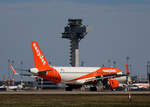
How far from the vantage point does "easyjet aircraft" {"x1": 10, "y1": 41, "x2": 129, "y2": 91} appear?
291 ft

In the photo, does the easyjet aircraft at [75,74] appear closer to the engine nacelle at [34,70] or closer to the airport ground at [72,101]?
the engine nacelle at [34,70]

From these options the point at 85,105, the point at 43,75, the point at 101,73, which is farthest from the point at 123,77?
the point at 85,105

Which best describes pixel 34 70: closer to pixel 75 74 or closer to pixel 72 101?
pixel 75 74

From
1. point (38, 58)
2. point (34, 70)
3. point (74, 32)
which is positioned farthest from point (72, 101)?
point (74, 32)

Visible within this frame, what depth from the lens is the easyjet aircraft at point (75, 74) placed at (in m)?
88.7

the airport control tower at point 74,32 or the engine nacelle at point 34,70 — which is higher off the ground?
the airport control tower at point 74,32

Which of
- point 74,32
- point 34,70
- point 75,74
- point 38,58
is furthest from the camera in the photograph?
point 74,32

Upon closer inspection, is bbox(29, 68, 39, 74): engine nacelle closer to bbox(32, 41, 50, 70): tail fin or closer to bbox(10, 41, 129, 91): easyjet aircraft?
bbox(10, 41, 129, 91): easyjet aircraft

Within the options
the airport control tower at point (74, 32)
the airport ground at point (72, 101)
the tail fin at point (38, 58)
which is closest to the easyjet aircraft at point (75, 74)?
the tail fin at point (38, 58)

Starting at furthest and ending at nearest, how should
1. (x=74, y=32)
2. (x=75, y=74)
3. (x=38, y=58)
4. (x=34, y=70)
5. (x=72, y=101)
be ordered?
(x=74, y=32), (x=75, y=74), (x=38, y=58), (x=34, y=70), (x=72, y=101)

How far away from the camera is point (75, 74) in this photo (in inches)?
3647

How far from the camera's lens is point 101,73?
9625 cm

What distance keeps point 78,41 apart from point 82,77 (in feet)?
318

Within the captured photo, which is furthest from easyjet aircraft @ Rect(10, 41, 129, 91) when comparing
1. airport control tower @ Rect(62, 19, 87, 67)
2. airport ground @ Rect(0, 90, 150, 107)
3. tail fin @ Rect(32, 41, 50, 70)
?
airport control tower @ Rect(62, 19, 87, 67)
